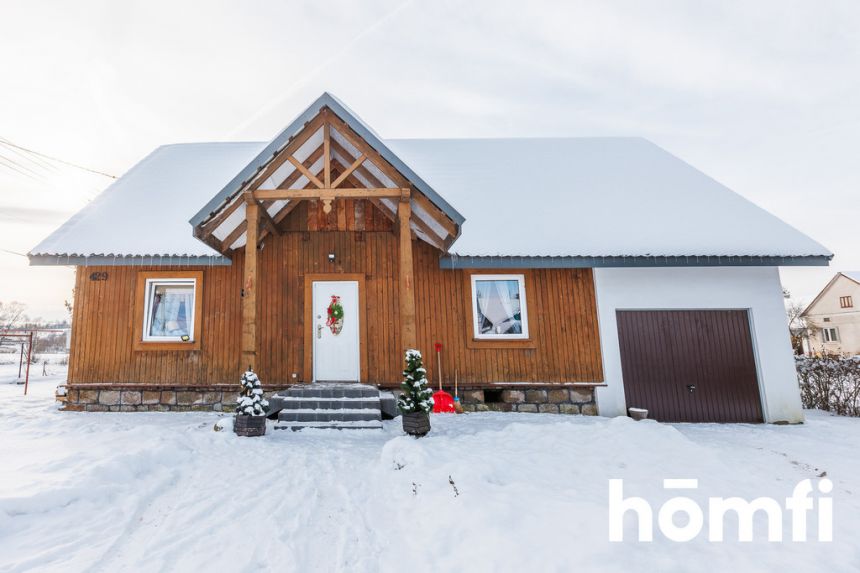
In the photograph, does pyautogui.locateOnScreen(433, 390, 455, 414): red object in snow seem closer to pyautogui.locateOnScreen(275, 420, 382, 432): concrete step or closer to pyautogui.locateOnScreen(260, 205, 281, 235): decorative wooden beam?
pyautogui.locateOnScreen(275, 420, 382, 432): concrete step

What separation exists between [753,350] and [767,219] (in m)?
3.07

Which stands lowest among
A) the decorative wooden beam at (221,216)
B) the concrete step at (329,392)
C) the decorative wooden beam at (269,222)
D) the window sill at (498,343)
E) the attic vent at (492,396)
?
the attic vent at (492,396)

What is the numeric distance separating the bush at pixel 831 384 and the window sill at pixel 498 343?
6.51 m

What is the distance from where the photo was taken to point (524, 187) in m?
9.66

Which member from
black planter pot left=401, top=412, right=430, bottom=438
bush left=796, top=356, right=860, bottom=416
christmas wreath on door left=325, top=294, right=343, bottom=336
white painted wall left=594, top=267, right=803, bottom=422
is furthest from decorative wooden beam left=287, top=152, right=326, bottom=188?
bush left=796, top=356, right=860, bottom=416

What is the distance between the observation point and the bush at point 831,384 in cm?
828

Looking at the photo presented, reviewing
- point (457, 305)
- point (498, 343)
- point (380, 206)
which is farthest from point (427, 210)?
point (498, 343)

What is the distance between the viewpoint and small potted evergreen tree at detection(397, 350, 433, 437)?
219 inches

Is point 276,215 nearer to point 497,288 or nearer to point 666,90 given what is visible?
point 497,288

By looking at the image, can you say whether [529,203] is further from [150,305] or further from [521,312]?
[150,305]

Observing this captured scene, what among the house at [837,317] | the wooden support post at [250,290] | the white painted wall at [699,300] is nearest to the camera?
the wooden support post at [250,290]

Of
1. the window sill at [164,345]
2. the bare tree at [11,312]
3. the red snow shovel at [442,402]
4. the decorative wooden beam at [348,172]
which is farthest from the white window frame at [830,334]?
the bare tree at [11,312]

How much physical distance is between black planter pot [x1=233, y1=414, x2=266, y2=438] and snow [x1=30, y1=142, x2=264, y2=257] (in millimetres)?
3889

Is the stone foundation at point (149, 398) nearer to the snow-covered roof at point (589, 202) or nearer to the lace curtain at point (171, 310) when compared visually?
the lace curtain at point (171, 310)
